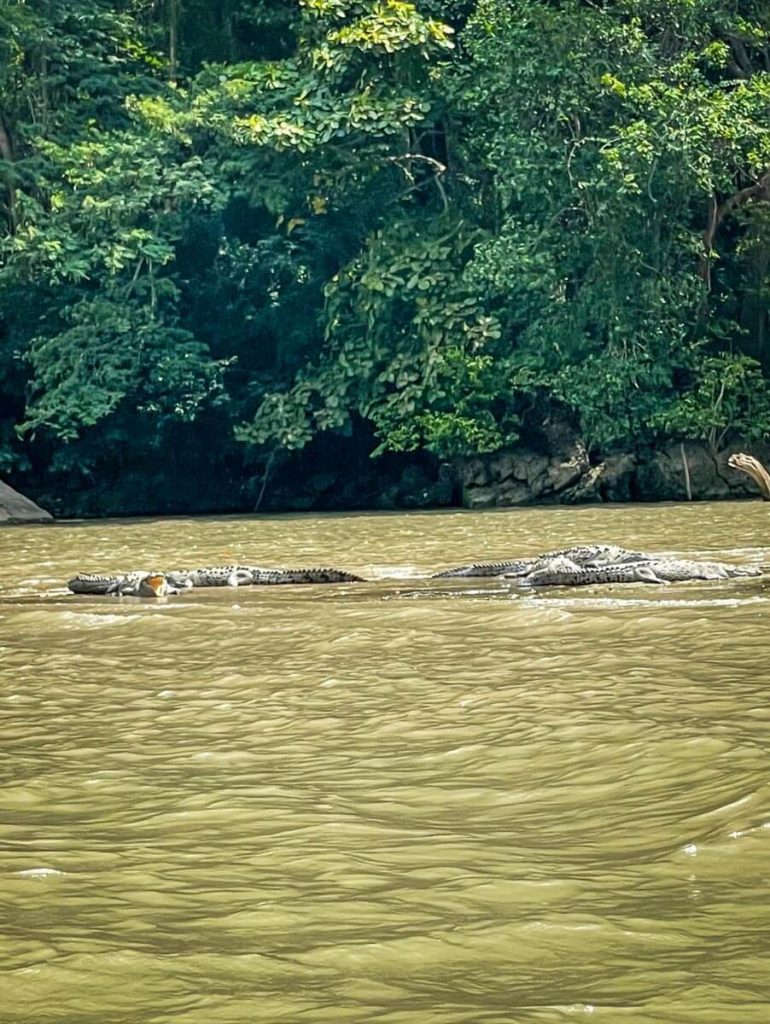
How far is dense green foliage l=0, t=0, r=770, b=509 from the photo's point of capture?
21.4 m

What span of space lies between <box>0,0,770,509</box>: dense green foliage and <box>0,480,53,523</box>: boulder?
1.62 meters

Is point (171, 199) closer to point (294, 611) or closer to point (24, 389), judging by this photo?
point (24, 389)

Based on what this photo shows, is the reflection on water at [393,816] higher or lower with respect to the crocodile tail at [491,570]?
lower

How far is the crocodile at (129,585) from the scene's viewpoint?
10.3 meters

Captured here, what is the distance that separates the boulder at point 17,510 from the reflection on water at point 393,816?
13.3 metres

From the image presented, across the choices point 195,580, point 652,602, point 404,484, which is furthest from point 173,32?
point 652,602

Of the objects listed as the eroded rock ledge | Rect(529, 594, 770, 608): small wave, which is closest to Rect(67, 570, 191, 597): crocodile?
Rect(529, 594, 770, 608): small wave

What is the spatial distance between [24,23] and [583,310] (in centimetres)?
991

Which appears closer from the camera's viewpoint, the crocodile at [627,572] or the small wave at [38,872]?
the small wave at [38,872]

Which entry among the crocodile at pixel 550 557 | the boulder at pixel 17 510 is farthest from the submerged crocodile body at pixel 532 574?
the boulder at pixel 17 510

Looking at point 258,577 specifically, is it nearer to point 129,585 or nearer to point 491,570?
point 129,585

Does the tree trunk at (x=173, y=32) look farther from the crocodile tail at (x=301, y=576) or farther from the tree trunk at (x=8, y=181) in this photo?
the crocodile tail at (x=301, y=576)

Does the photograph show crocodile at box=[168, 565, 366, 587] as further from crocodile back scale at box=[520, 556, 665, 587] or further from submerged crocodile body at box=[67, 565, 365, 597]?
crocodile back scale at box=[520, 556, 665, 587]

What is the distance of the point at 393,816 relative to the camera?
3.84 meters
